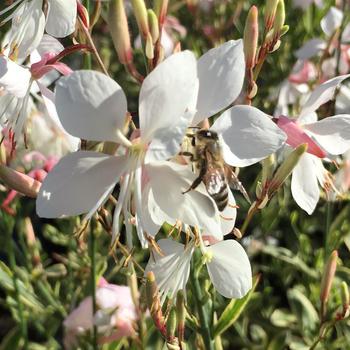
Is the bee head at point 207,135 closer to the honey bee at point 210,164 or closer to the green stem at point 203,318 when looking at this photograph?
the honey bee at point 210,164

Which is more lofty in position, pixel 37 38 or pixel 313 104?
pixel 37 38

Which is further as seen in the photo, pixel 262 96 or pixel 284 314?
pixel 262 96

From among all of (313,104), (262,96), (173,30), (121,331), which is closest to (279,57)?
(262,96)

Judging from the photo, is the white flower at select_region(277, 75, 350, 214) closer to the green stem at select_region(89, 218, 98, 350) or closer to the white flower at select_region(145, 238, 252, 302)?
the white flower at select_region(145, 238, 252, 302)

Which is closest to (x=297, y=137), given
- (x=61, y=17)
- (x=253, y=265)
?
(x=61, y=17)

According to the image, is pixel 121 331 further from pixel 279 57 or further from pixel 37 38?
pixel 279 57
